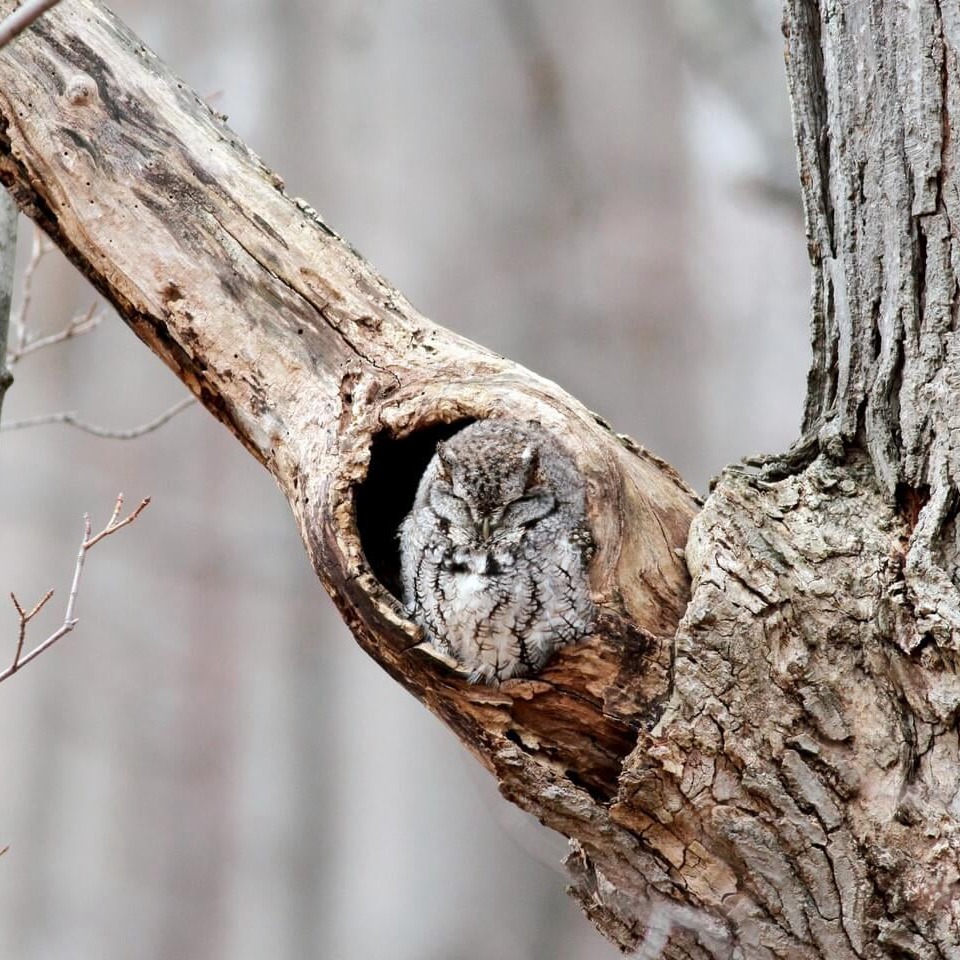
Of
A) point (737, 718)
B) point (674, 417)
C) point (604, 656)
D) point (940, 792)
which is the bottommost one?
point (940, 792)

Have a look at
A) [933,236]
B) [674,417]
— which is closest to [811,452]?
[933,236]

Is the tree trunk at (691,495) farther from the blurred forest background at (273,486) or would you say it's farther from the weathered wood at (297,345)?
the blurred forest background at (273,486)

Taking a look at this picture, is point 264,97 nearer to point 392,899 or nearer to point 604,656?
point 392,899

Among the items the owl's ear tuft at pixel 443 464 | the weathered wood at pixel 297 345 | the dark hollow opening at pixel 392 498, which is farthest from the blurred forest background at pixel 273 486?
the weathered wood at pixel 297 345

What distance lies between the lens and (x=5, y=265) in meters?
2.62

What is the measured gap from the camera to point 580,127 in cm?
833

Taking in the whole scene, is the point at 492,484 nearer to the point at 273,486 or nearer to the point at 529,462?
the point at 529,462

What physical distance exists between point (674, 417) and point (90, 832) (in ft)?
17.9

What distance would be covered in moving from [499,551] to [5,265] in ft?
4.48

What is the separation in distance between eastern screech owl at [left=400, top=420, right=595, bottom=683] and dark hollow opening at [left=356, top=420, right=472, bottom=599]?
79mm

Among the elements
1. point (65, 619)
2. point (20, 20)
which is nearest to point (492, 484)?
point (65, 619)

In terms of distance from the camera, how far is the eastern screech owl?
92.1 inches

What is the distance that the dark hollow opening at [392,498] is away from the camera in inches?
110

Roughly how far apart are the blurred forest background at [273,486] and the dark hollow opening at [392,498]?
451cm
